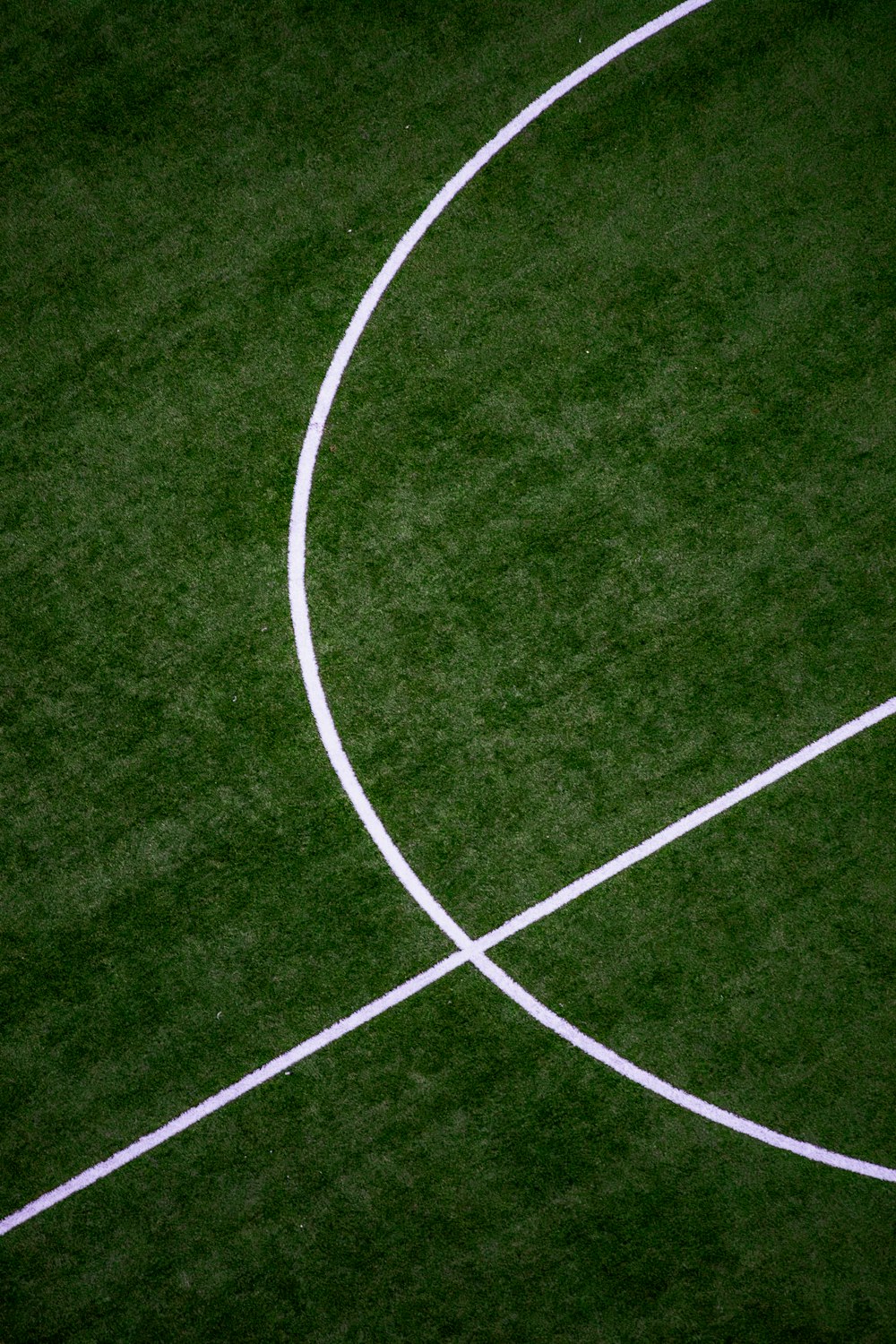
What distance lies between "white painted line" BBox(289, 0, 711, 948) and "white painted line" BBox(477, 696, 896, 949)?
0.32m

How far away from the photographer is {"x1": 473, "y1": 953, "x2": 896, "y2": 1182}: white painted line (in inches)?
182

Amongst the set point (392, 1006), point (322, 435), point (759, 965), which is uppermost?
point (322, 435)

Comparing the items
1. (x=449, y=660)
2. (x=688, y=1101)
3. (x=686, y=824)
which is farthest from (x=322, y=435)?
(x=688, y=1101)

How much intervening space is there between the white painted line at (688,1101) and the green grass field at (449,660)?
0.06 m

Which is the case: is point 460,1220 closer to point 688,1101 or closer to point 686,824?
point 688,1101

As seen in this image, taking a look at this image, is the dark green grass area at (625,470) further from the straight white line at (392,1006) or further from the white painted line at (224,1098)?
the white painted line at (224,1098)

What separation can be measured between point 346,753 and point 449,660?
709 mm

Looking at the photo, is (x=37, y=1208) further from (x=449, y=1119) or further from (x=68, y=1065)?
(x=449, y=1119)

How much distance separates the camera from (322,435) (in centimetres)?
477

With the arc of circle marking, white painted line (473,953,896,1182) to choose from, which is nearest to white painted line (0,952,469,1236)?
the arc of circle marking

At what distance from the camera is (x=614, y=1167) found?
181 inches

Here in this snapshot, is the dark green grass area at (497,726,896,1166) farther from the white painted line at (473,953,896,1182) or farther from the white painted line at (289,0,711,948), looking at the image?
the white painted line at (289,0,711,948)

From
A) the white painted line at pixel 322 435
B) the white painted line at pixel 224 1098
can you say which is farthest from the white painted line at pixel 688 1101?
the white painted line at pixel 224 1098

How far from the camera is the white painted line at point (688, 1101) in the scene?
15.2 ft
